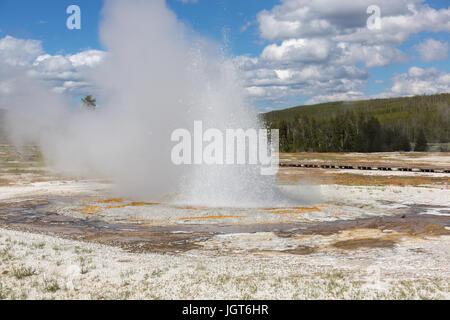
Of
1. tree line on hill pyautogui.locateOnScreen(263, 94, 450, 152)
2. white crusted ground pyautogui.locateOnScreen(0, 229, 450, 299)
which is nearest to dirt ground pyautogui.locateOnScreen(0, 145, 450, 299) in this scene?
white crusted ground pyautogui.locateOnScreen(0, 229, 450, 299)

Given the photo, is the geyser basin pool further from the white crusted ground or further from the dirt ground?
the white crusted ground

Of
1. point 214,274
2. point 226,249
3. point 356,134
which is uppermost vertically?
point 356,134

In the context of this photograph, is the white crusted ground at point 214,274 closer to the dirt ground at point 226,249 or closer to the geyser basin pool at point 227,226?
the dirt ground at point 226,249

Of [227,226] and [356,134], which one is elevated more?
[356,134]

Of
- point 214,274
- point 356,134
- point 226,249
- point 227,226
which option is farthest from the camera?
A: point 356,134

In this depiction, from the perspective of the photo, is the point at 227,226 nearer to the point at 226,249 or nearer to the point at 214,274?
the point at 226,249

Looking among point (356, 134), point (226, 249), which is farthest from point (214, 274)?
point (356, 134)

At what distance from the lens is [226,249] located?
36.1 ft

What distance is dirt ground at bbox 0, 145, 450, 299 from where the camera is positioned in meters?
7.18

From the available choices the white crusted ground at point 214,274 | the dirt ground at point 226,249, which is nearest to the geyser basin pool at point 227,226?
the dirt ground at point 226,249

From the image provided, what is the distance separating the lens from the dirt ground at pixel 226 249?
7176 millimetres

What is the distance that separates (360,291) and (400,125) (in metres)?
100

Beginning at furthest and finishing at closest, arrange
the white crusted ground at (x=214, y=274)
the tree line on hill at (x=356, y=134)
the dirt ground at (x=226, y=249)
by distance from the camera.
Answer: the tree line on hill at (x=356, y=134) < the dirt ground at (x=226, y=249) < the white crusted ground at (x=214, y=274)

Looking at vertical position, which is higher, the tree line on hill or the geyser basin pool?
the tree line on hill
